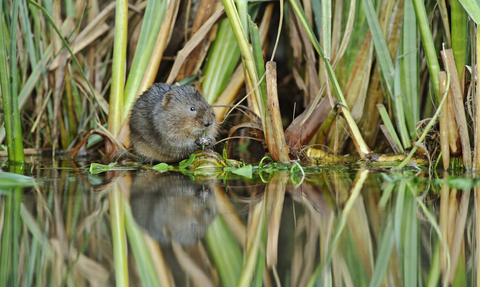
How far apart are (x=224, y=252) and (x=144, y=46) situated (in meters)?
2.68

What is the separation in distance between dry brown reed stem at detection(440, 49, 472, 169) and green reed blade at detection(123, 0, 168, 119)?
2.10 metres

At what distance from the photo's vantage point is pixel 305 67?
3.94m

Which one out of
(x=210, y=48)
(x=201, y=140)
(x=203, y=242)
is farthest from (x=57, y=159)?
(x=203, y=242)

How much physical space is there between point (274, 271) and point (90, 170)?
207 centimetres

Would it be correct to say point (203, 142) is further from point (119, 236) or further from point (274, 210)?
point (119, 236)

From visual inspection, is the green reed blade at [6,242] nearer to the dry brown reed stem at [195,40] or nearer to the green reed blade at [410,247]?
the green reed blade at [410,247]

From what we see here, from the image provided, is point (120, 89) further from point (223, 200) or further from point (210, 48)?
point (223, 200)

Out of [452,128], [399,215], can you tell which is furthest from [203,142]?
[399,215]

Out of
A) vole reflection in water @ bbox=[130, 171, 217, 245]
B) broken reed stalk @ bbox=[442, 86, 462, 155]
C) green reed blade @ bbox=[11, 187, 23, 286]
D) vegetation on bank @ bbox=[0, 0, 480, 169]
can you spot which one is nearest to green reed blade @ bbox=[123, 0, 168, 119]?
vegetation on bank @ bbox=[0, 0, 480, 169]

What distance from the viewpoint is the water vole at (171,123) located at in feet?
10.8

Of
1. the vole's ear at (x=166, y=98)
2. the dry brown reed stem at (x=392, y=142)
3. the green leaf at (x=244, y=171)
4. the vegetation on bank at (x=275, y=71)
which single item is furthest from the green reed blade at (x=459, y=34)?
the vole's ear at (x=166, y=98)

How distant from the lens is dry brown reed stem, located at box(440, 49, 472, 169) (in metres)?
2.47

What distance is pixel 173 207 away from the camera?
69.1 inches

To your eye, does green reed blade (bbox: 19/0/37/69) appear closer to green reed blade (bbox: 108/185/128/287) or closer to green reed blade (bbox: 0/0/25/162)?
green reed blade (bbox: 0/0/25/162)
